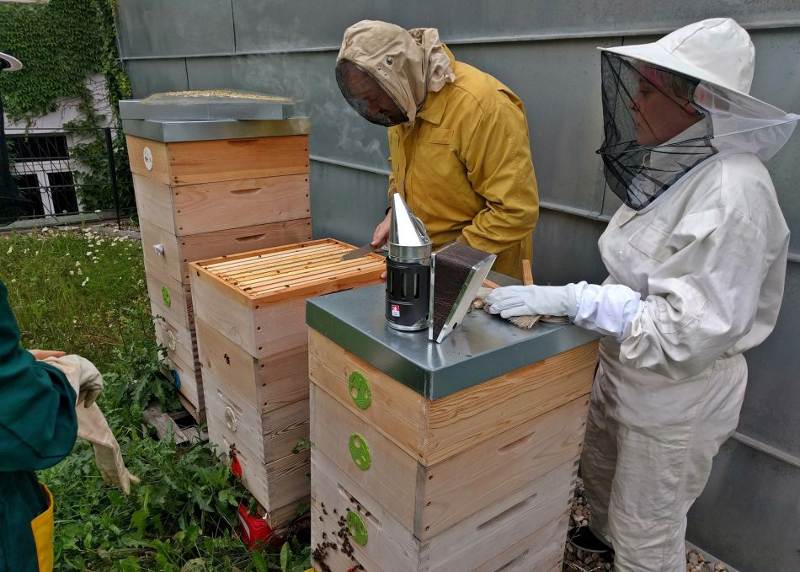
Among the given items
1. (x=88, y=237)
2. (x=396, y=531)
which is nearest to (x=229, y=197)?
(x=396, y=531)

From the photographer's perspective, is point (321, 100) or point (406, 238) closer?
point (406, 238)

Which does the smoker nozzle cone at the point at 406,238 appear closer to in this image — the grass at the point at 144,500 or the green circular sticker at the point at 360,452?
the green circular sticker at the point at 360,452

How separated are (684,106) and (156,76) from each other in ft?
25.3

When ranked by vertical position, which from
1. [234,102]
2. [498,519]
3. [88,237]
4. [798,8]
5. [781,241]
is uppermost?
[798,8]

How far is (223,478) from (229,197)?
1297 millimetres

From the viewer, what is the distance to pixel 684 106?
5.16 ft

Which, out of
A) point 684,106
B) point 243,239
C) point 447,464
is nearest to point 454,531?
point 447,464

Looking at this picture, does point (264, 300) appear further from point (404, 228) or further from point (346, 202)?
point (346, 202)

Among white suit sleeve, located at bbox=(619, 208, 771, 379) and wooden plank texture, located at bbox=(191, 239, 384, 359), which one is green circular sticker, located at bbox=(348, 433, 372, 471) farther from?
white suit sleeve, located at bbox=(619, 208, 771, 379)

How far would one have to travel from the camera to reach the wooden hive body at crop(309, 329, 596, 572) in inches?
54.8

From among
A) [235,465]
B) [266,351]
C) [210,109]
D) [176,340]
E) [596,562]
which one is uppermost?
[210,109]

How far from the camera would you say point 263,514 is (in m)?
2.44

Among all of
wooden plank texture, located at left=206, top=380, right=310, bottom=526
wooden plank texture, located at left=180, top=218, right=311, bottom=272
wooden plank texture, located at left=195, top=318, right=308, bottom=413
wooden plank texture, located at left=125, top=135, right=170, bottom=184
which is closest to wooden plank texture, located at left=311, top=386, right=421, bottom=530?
wooden plank texture, located at left=195, top=318, right=308, bottom=413

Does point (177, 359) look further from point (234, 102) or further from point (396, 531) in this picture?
point (396, 531)
